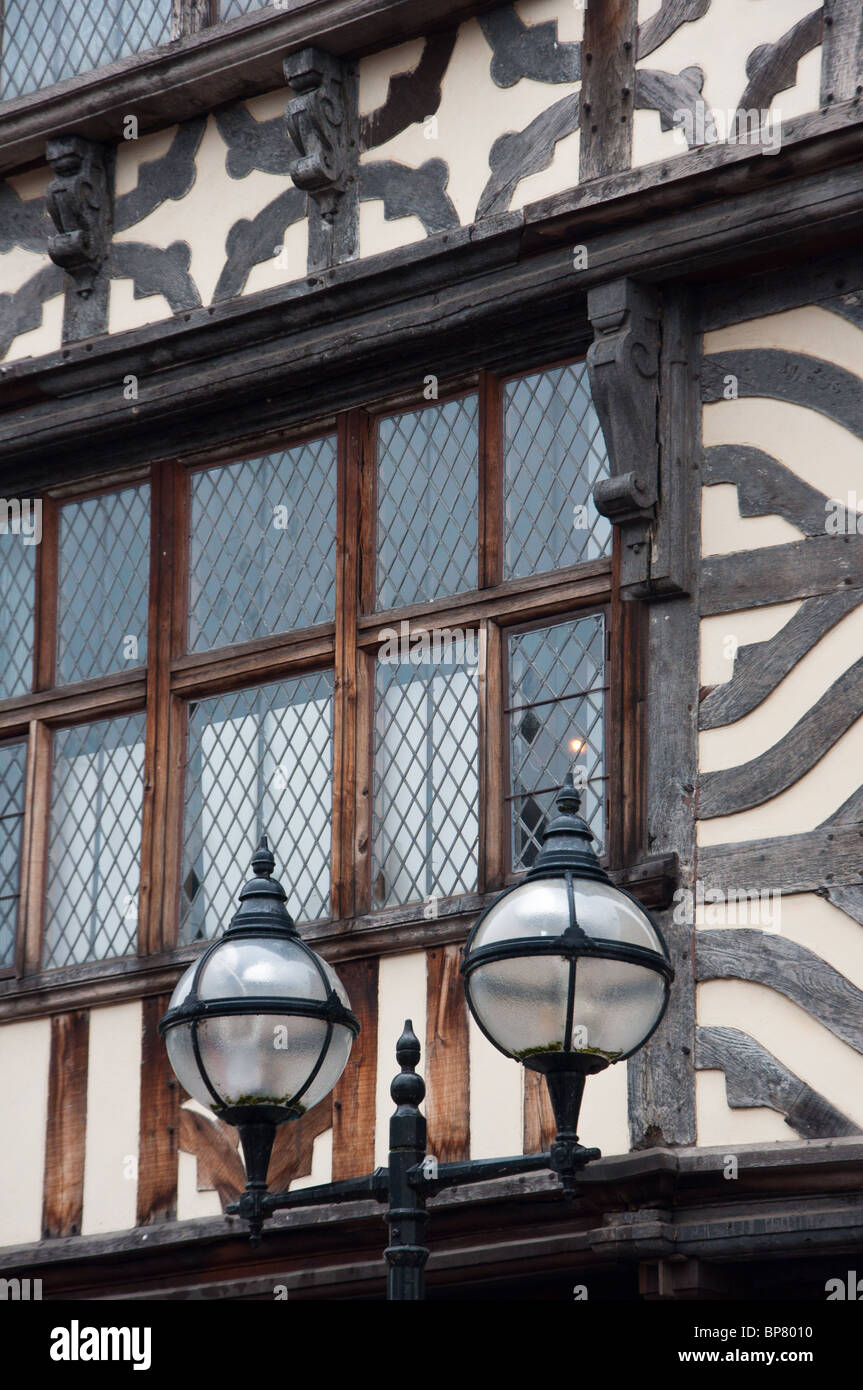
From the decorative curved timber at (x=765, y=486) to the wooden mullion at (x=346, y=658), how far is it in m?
1.36

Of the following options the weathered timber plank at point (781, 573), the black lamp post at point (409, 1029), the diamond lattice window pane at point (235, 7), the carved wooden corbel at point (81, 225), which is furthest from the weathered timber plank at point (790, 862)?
the diamond lattice window pane at point (235, 7)

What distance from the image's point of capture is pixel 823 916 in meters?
7.00

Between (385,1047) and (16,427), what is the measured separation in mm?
2797

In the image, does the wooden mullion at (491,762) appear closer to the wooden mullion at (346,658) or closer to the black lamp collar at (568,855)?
the wooden mullion at (346,658)

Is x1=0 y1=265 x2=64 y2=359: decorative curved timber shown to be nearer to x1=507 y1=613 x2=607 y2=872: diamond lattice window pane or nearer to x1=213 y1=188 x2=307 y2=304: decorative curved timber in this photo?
x1=213 y1=188 x2=307 y2=304: decorative curved timber

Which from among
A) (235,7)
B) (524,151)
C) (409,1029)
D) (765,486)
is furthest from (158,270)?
(409,1029)

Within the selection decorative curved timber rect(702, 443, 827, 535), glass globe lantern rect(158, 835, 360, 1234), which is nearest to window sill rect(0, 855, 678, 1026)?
decorative curved timber rect(702, 443, 827, 535)

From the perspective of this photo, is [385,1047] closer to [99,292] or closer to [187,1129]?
[187,1129]

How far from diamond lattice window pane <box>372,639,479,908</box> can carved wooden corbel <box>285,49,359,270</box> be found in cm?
148

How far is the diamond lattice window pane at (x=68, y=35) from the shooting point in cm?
918

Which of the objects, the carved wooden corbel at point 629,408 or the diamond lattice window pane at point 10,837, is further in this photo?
the diamond lattice window pane at point 10,837

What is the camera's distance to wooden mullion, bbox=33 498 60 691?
9.01 metres

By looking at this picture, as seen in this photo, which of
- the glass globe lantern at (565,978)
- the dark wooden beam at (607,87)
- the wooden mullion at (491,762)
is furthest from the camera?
the dark wooden beam at (607,87)

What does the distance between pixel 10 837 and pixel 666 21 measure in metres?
3.71
